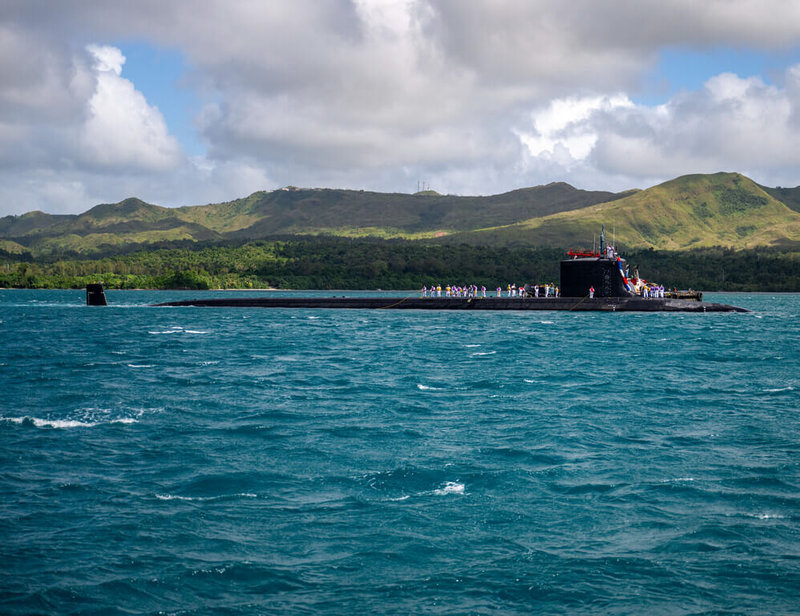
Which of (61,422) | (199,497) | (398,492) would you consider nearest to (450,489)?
(398,492)

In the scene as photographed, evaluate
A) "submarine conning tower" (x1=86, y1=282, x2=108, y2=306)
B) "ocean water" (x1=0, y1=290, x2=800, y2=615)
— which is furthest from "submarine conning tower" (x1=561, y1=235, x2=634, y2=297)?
"submarine conning tower" (x1=86, y1=282, x2=108, y2=306)

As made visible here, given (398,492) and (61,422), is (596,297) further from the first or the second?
(398,492)

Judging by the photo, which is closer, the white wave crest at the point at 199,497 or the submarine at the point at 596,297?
the white wave crest at the point at 199,497

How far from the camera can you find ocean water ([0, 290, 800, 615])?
10.4 metres

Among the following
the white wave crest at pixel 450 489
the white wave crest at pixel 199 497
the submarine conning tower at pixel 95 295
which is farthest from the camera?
the submarine conning tower at pixel 95 295

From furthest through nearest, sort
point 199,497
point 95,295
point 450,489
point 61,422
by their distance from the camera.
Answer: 1. point 95,295
2. point 61,422
3. point 450,489
4. point 199,497

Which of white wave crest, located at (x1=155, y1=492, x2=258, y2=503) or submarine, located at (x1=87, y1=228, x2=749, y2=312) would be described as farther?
submarine, located at (x1=87, y1=228, x2=749, y2=312)

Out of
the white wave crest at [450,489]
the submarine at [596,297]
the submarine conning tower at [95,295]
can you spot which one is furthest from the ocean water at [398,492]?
the submarine conning tower at [95,295]

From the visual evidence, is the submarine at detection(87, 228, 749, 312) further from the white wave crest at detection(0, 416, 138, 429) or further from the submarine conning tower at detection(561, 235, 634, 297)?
the white wave crest at detection(0, 416, 138, 429)

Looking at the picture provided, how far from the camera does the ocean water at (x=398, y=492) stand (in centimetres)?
1037

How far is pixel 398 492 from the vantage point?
14602 millimetres

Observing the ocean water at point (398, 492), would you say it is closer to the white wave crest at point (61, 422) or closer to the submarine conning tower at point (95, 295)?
the white wave crest at point (61, 422)

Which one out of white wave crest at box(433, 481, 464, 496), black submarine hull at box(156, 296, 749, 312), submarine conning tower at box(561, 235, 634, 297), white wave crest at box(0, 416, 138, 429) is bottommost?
white wave crest at box(433, 481, 464, 496)

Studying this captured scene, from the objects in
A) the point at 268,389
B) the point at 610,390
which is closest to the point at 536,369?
the point at 610,390
